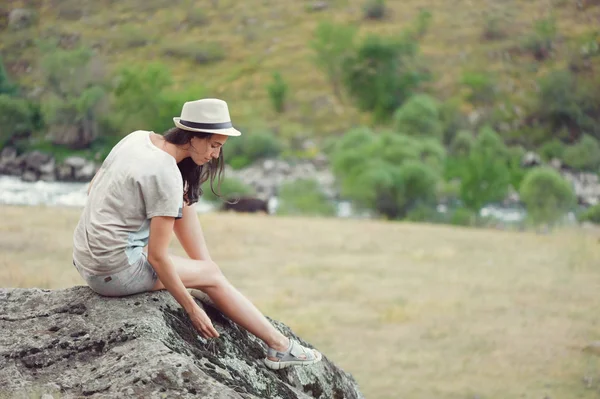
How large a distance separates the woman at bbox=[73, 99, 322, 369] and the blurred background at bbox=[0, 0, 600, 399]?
4821 millimetres

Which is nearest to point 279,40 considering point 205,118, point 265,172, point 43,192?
point 265,172

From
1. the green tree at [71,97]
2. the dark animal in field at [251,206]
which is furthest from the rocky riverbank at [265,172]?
the dark animal in field at [251,206]

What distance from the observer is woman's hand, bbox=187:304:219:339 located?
4.66 meters

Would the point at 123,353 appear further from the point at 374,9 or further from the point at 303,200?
the point at 374,9

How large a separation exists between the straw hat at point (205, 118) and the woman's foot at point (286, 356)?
1304 millimetres

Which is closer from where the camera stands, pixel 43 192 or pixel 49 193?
pixel 49 193

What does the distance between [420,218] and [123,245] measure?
29.3 m

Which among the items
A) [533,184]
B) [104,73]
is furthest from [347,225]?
[104,73]

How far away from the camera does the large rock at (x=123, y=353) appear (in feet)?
13.5

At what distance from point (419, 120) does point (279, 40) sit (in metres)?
22.6

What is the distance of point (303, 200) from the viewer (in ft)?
126

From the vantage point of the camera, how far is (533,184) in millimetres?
33750

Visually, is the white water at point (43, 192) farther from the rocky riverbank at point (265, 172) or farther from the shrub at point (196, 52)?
the shrub at point (196, 52)

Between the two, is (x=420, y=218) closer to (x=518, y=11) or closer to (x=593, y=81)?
(x=593, y=81)
